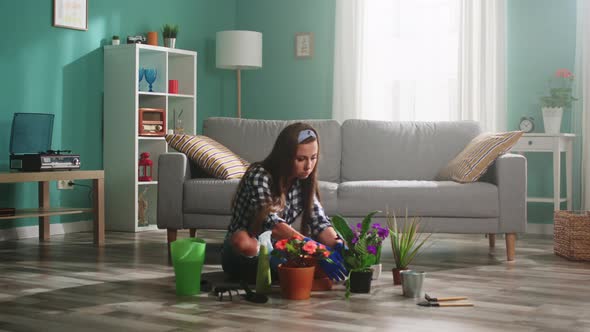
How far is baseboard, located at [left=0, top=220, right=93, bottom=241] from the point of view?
16.6ft

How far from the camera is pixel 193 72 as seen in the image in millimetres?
6203

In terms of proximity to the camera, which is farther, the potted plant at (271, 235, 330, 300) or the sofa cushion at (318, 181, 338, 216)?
the sofa cushion at (318, 181, 338, 216)

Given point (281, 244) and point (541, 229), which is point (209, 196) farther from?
point (541, 229)

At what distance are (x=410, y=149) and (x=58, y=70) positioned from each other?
252cm

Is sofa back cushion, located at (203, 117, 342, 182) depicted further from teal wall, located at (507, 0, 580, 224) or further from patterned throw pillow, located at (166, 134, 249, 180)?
teal wall, located at (507, 0, 580, 224)

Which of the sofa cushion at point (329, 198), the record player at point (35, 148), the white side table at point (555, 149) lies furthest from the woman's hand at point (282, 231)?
the white side table at point (555, 149)

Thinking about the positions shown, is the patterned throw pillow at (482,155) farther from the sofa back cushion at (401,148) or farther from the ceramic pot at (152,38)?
the ceramic pot at (152,38)

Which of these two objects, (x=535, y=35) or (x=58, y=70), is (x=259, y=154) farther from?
(x=535, y=35)

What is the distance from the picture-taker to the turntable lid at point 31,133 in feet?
15.9

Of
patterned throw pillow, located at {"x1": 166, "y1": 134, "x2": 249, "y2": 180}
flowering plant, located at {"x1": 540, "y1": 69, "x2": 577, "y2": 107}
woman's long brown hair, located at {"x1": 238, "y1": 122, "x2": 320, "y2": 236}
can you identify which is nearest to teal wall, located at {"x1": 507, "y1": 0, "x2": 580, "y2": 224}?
flowering plant, located at {"x1": 540, "y1": 69, "x2": 577, "y2": 107}

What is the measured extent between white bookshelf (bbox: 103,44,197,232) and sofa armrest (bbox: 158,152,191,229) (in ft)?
4.28

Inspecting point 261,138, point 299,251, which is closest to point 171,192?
point 261,138

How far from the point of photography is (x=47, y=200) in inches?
204

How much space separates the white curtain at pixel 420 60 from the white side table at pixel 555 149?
49 centimetres
